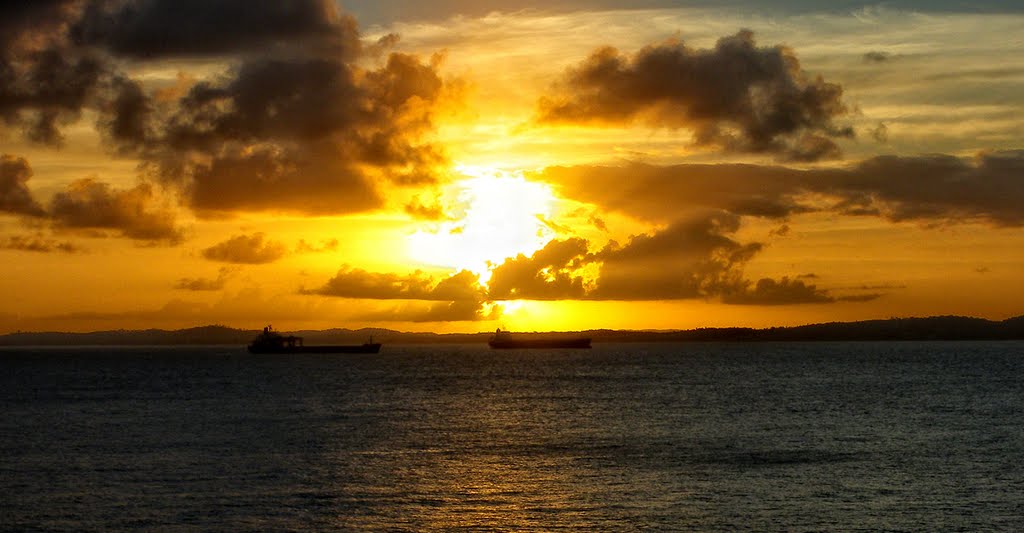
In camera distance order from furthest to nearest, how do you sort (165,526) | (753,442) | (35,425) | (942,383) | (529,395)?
1. (942,383)
2. (529,395)
3. (35,425)
4. (753,442)
5. (165,526)

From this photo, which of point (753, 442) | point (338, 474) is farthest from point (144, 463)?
point (753, 442)

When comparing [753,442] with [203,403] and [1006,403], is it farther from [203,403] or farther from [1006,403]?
[203,403]

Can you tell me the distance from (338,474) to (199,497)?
12291 mm

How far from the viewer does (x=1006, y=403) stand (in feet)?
467

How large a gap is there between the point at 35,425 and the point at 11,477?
4323 centimetres

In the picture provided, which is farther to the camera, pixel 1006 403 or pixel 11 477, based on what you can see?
pixel 1006 403

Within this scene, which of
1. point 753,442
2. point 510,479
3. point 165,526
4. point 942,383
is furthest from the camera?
point 942,383

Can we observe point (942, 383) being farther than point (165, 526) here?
Yes

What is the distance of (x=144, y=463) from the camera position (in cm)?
8162

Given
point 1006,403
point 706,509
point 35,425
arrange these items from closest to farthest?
point 706,509 < point 35,425 < point 1006,403

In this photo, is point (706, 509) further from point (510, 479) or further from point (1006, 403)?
point (1006, 403)

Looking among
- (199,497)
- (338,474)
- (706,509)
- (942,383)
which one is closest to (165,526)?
(199,497)

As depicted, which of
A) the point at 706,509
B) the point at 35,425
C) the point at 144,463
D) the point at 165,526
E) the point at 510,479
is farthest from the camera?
the point at 35,425

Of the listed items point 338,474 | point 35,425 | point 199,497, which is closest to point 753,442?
point 338,474
